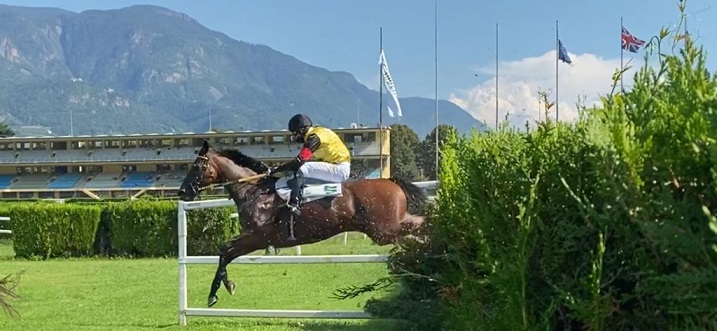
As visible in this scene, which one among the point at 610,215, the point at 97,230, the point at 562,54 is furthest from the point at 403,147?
the point at 610,215

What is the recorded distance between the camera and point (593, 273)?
1.86 metres

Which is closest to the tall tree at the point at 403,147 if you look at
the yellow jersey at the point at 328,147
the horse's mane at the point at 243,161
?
the horse's mane at the point at 243,161

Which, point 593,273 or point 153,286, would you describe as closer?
point 593,273

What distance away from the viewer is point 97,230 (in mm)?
19516

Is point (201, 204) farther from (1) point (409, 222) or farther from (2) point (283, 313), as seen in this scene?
(1) point (409, 222)

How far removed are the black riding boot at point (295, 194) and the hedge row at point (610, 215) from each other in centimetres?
505

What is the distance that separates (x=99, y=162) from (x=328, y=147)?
211ft

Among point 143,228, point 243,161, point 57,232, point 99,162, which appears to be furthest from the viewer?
point 99,162

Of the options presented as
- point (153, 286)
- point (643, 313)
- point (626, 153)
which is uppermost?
point (626, 153)

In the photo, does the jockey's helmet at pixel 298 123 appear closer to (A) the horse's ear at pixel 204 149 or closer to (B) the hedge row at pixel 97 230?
(A) the horse's ear at pixel 204 149

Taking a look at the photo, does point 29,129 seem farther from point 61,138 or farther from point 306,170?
point 306,170

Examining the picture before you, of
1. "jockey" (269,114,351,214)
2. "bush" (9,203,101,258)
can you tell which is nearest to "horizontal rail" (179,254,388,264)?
"jockey" (269,114,351,214)

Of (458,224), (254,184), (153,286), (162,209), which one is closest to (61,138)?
(162,209)

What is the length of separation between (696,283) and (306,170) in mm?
6354
